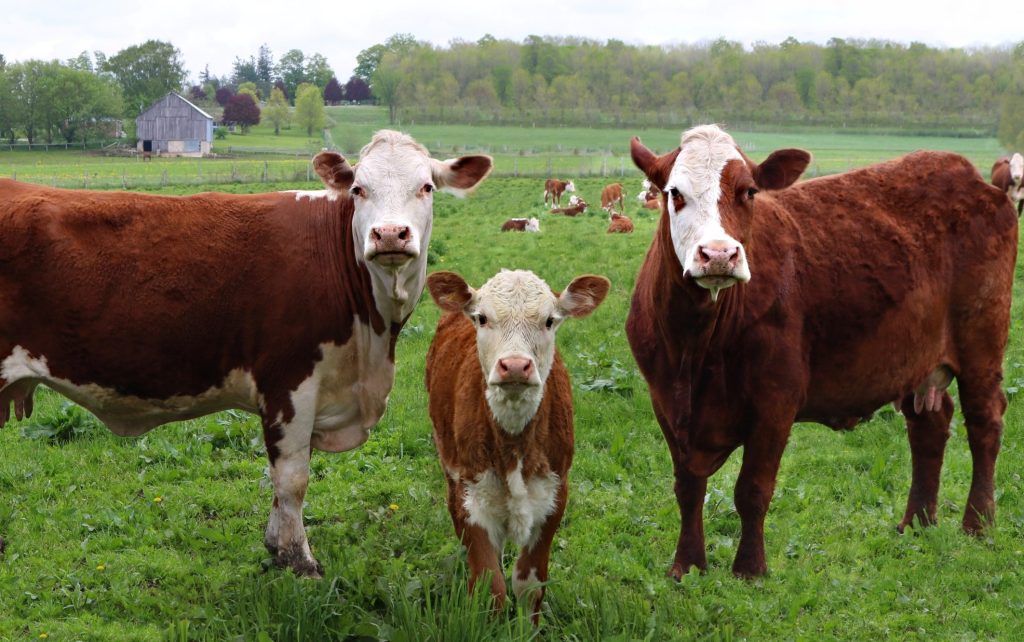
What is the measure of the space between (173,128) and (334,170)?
198 feet

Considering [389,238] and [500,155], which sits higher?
[500,155]

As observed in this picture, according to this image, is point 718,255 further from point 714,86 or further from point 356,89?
point 356,89

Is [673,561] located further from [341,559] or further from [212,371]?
[212,371]

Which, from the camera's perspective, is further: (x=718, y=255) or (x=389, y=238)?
(x=389, y=238)

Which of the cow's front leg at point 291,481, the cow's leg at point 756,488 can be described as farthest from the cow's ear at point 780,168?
the cow's front leg at point 291,481

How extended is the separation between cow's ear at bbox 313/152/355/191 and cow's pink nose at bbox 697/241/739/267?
2.28 m

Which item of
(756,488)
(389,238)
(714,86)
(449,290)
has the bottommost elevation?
(756,488)

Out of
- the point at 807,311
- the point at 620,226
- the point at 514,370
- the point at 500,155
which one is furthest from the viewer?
the point at 500,155

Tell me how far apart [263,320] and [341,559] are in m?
1.43

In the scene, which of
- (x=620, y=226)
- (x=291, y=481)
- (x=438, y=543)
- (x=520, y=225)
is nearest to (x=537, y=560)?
(x=438, y=543)

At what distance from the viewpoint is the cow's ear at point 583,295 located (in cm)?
524

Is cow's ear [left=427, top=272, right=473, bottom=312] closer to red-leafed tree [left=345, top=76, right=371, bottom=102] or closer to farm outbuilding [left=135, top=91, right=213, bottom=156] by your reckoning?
red-leafed tree [left=345, top=76, right=371, bottom=102]

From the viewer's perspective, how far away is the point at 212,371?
5.88 metres

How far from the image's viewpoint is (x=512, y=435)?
16.5ft
